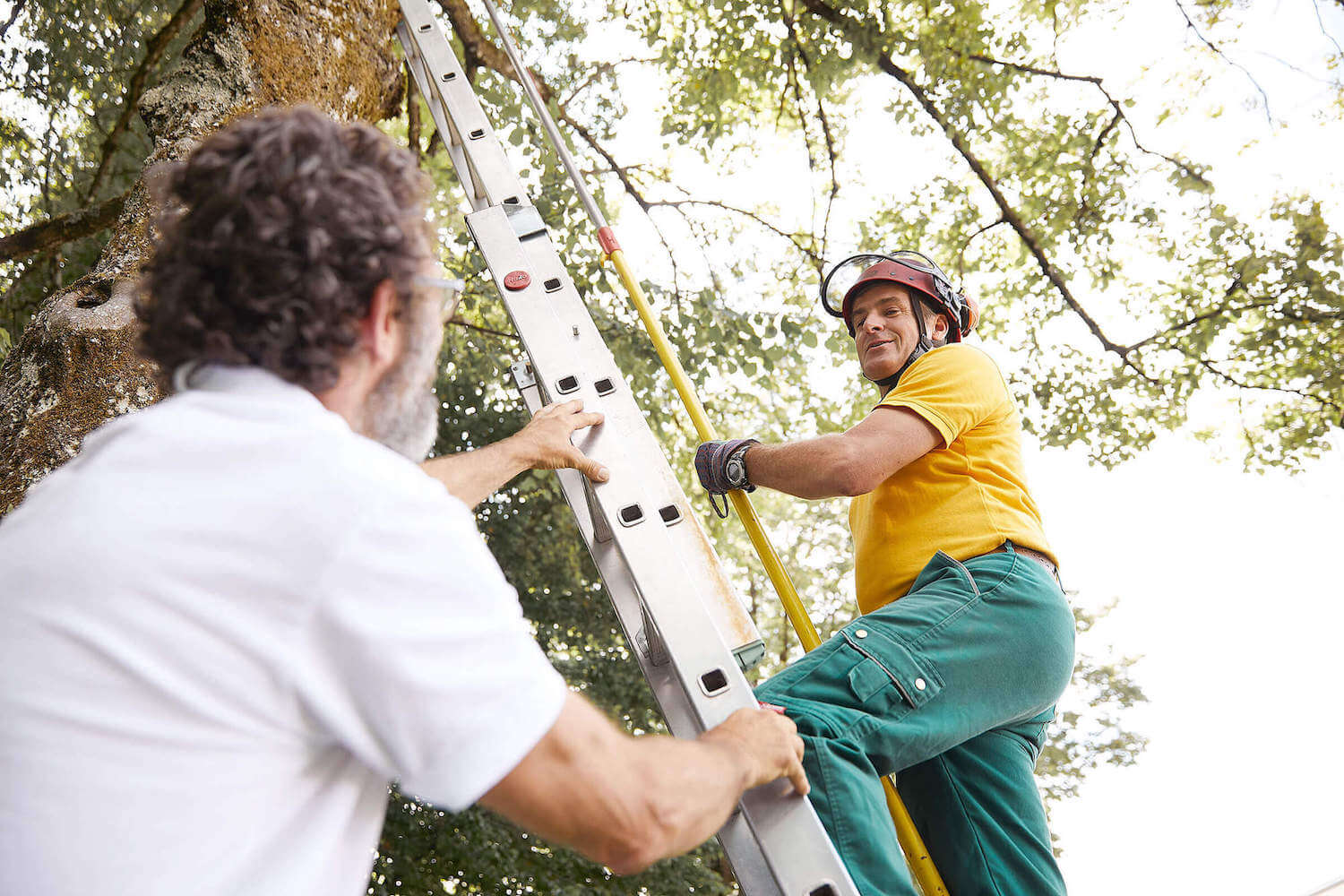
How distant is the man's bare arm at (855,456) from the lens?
83.4 inches

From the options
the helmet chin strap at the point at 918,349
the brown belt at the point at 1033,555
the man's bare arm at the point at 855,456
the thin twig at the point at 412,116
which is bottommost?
the brown belt at the point at 1033,555

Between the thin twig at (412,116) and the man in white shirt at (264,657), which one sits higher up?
the thin twig at (412,116)

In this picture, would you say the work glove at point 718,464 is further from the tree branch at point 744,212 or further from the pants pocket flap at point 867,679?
the tree branch at point 744,212

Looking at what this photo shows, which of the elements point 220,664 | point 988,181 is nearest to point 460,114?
point 220,664

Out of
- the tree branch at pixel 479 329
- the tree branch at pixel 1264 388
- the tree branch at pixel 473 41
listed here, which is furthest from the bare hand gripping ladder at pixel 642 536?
the tree branch at pixel 1264 388

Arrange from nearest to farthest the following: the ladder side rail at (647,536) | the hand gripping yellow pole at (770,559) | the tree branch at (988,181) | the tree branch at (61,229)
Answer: the ladder side rail at (647,536), the hand gripping yellow pole at (770,559), the tree branch at (61,229), the tree branch at (988,181)

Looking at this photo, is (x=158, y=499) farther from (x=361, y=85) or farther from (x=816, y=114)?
(x=816, y=114)

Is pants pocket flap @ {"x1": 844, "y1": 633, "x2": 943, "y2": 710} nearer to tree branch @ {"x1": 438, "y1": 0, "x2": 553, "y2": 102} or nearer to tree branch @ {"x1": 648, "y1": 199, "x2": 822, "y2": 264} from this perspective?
tree branch @ {"x1": 438, "y1": 0, "x2": 553, "y2": 102}

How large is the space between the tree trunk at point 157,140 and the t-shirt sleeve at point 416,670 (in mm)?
957

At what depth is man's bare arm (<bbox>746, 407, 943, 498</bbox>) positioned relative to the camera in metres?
2.12

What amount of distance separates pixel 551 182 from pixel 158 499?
5498mm

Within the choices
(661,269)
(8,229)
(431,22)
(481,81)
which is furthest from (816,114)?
(8,229)

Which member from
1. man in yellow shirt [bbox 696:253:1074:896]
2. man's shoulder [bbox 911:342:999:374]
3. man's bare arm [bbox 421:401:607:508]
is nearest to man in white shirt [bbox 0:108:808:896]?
man in yellow shirt [bbox 696:253:1074:896]

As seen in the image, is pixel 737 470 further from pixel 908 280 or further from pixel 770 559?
pixel 908 280
